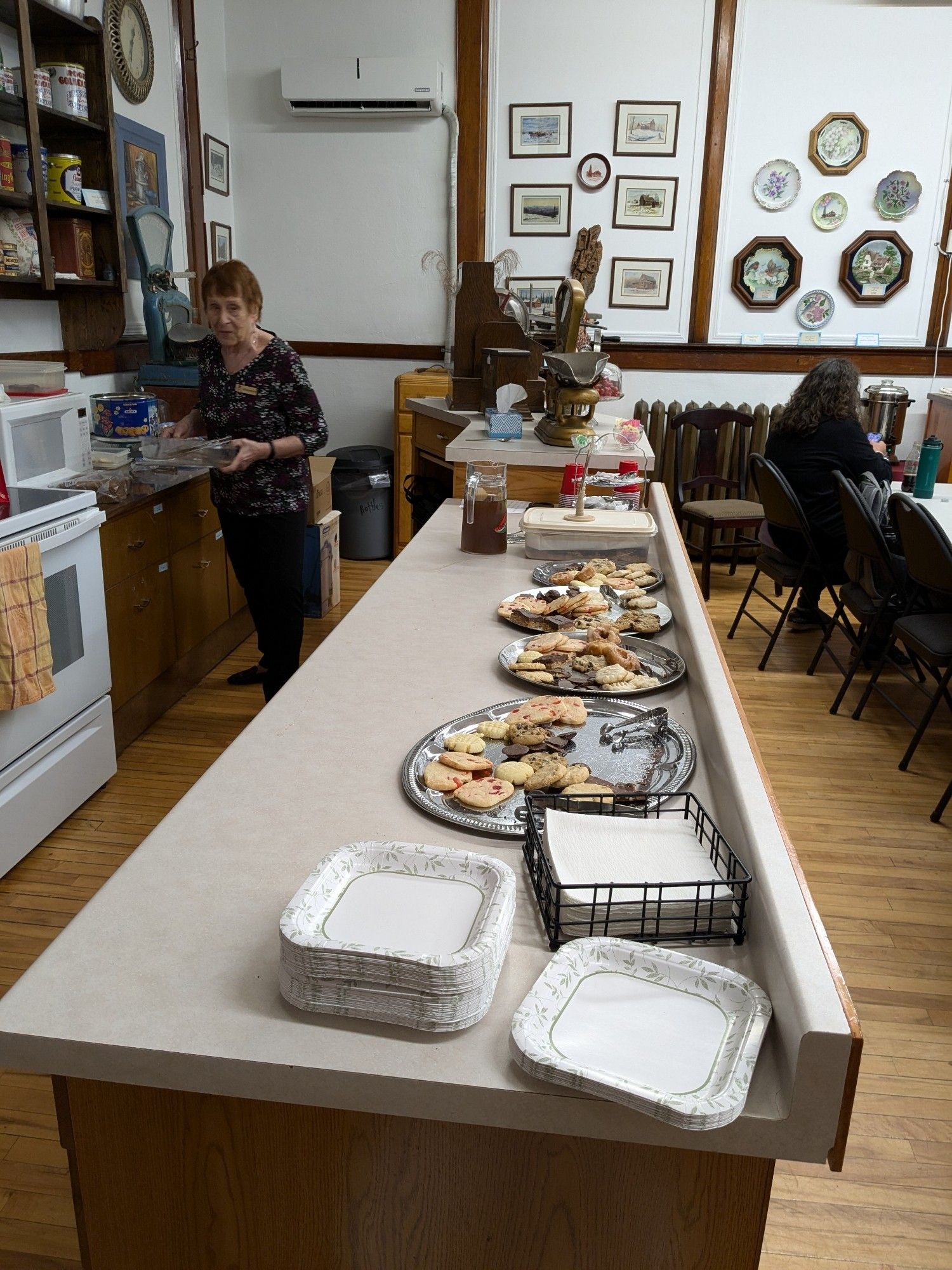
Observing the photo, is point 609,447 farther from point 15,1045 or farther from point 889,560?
point 15,1045

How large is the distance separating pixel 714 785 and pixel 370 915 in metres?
0.56

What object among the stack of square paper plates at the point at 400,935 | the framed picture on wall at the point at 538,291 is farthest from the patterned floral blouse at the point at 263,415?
the framed picture on wall at the point at 538,291

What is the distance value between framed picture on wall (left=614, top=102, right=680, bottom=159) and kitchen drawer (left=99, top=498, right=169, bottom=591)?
3.88 m

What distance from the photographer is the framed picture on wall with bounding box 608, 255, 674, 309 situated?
6020mm

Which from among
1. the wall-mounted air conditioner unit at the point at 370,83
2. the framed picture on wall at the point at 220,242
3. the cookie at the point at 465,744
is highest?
the wall-mounted air conditioner unit at the point at 370,83

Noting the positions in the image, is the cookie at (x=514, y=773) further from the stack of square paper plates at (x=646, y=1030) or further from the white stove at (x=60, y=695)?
the white stove at (x=60, y=695)

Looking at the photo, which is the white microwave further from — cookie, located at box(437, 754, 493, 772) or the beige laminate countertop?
cookie, located at box(437, 754, 493, 772)

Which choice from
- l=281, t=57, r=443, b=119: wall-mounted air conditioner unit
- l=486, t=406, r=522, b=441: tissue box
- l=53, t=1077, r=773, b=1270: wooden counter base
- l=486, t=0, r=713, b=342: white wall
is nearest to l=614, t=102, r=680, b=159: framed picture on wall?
l=486, t=0, r=713, b=342: white wall

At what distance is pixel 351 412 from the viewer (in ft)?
21.2

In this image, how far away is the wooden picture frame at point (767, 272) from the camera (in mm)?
5895

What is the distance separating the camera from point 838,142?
18.8 ft

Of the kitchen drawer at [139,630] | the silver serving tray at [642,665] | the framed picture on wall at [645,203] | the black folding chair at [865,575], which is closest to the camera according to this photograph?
the silver serving tray at [642,665]

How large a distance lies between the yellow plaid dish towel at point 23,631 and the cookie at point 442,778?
1.58 meters

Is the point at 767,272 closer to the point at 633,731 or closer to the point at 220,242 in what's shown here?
the point at 220,242
